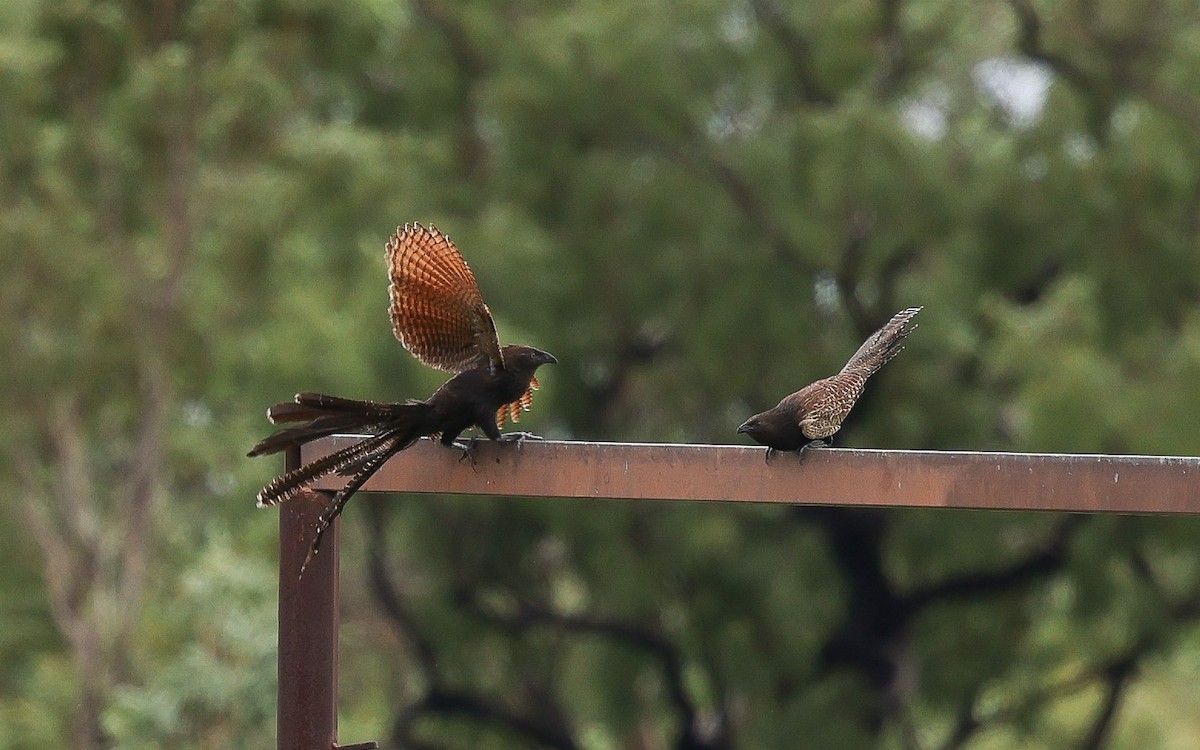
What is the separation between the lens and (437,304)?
4012 millimetres

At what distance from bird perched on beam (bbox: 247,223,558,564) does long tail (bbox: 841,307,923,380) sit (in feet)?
2.33

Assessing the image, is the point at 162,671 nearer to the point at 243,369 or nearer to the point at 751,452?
the point at 243,369

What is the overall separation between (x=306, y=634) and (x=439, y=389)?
26.2 inches

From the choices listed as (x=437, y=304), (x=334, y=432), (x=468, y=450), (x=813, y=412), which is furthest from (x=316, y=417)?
(x=813, y=412)

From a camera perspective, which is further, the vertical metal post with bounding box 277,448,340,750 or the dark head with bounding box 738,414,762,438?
the dark head with bounding box 738,414,762,438

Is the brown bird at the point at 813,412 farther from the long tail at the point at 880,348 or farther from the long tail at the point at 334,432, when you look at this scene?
the long tail at the point at 334,432

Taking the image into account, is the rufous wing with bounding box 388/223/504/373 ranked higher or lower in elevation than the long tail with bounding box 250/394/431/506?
higher

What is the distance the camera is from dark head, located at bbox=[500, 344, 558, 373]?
13.4 feet

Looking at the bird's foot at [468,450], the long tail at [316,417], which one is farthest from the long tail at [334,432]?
the bird's foot at [468,450]

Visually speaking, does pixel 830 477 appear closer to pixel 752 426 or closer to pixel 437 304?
pixel 752 426

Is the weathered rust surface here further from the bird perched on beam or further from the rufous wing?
the rufous wing

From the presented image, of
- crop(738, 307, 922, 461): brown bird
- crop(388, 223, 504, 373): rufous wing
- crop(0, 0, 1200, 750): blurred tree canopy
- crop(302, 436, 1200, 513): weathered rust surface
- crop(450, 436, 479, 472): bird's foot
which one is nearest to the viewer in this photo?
crop(302, 436, 1200, 513): weathered rust surface

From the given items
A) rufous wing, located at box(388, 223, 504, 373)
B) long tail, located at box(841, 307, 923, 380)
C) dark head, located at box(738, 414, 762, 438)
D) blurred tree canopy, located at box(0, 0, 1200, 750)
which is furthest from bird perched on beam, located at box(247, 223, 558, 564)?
blurred tree canopy, located at box(0, 0, 1200, 750)

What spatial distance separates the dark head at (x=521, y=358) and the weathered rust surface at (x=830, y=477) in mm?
718
